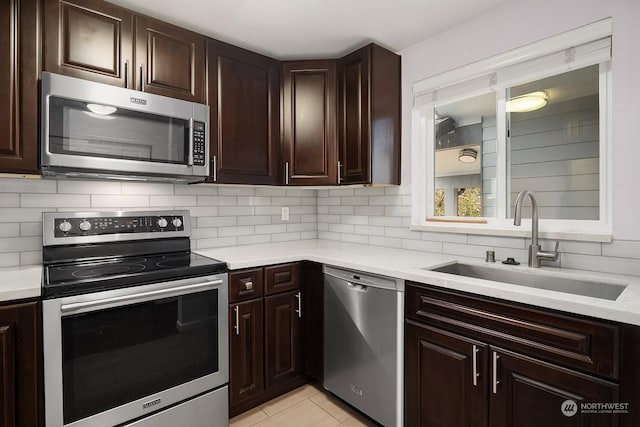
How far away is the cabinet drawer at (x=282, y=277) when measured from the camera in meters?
1.98

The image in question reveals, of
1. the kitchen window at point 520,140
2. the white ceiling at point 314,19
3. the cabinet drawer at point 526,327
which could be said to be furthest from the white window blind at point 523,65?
the cabinet drawer at point 526,327

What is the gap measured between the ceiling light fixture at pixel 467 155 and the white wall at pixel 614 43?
520 millimetres

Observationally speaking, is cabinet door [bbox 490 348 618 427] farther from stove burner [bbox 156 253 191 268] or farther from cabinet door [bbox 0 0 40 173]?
cabinet door [bbox 0 0 40 173]

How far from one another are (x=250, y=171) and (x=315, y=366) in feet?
4.42

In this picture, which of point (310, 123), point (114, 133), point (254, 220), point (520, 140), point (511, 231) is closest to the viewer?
point (114, 133)

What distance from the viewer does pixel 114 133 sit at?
5.51 feet

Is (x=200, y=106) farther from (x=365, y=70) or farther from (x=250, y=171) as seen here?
(x=365, y=70)

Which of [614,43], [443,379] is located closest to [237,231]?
[443,379]

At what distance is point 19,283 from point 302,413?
155 cm

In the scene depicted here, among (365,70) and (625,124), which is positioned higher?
(365,70)

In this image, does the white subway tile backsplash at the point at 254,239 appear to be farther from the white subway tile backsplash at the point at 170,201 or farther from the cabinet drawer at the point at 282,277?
the cabinet drawer at the point at 282,277

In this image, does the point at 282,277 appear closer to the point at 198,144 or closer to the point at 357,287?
the point at 357,287

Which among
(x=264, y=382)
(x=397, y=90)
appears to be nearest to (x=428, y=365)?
(x=264, y=382)

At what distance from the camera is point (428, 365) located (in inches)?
60.5
